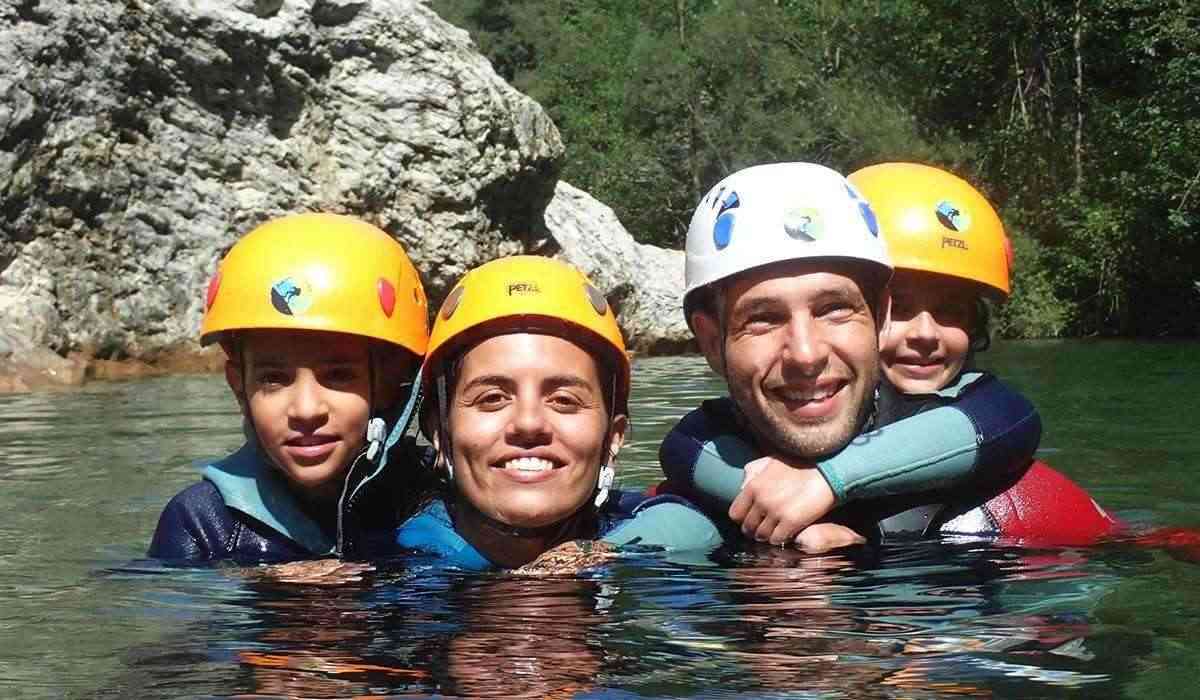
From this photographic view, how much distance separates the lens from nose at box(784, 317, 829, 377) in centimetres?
456

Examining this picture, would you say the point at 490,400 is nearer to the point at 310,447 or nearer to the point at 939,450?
the point at 310,447

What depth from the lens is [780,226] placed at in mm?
4707

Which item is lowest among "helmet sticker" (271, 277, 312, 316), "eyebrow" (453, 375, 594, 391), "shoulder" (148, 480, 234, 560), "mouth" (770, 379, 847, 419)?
"shoulder" (148, 480, 234, 560)

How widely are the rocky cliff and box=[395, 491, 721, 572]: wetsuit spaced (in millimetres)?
11207

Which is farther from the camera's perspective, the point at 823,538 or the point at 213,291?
the point at 213,291

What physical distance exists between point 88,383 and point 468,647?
12.9 metres

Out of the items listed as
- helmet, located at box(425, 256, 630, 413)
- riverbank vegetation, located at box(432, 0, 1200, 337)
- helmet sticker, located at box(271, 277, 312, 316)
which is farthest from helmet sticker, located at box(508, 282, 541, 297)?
riverbank vegetation, located at box(432, 0, 1200, 337)

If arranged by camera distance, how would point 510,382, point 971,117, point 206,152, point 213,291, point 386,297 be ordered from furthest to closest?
1. point 971,117
2. point 206,152
3. point 213,291
4. point 386,297
5. point 510,382

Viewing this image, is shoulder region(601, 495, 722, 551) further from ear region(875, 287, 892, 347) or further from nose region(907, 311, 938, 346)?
nose region(907, 311, 938, 346)

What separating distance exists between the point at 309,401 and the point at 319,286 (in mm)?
388

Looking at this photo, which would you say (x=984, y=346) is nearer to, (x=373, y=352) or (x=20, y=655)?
(x=373, y=352)

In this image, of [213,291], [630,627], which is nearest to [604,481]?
[630,627]

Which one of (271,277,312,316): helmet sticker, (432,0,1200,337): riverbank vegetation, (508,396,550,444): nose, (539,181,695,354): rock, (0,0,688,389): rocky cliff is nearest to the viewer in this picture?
(508,396,550,444): nose

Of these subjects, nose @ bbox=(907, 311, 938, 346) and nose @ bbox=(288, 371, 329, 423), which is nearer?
nose @ bbox=(288, 371, 329, 423)
